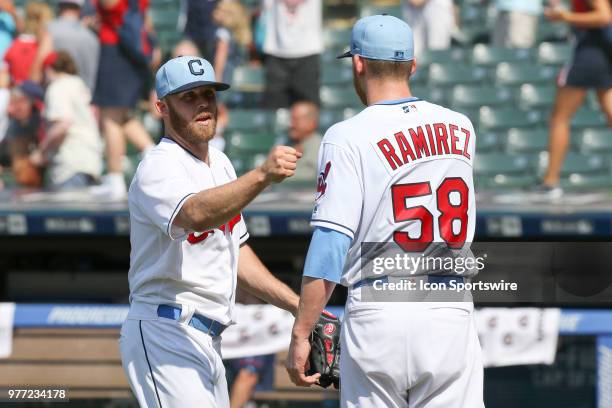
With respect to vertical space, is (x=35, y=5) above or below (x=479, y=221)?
above

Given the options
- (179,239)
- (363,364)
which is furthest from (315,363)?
(179,239)

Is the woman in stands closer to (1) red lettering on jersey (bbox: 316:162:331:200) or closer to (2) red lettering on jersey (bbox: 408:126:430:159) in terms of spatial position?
(2) red lettering on jersey (bbox: 408:126:430:159)

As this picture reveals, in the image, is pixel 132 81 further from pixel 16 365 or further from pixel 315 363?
pixel 315 363

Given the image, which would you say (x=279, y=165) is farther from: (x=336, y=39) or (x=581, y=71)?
(x=336, y=39)

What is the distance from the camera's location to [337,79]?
1036 cm

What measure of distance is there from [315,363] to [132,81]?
4863 mm

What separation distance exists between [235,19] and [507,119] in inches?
88.0

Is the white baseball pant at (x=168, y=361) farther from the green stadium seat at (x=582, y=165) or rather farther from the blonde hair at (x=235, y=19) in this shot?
the blonde hair at (x=235, y=19)

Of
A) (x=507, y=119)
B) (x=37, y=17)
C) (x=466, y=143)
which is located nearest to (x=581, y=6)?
(x=507, y=119)

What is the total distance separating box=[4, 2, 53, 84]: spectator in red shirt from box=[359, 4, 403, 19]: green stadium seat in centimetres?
299

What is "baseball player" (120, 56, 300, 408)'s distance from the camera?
3.95 metres

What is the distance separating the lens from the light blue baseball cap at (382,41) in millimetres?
3682

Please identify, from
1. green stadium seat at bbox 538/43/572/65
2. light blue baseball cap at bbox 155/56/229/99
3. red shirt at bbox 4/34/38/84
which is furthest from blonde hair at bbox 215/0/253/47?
light blue baseball cap at bbox 155/56/229/99

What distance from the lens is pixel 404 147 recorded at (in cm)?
364
